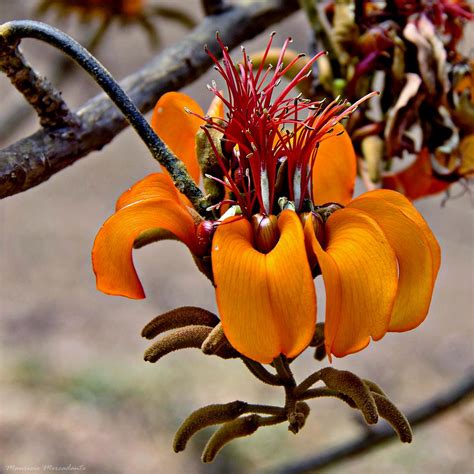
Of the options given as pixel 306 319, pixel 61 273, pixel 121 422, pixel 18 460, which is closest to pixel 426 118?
pixel 306 319

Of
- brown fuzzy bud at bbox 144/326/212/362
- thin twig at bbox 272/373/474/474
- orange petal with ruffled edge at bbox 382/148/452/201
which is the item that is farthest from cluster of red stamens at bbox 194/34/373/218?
thin twig at bbox 272/373/474/474

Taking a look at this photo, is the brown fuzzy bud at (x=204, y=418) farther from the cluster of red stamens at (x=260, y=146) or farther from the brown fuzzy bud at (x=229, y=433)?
the cluster of red stamens at (x=260, y=146)

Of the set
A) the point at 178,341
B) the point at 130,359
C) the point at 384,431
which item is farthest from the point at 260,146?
the point at 130,359

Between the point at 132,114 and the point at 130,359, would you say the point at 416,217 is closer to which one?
the point at 132,114

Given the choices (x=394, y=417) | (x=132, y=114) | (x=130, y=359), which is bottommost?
(x=130, y=359)

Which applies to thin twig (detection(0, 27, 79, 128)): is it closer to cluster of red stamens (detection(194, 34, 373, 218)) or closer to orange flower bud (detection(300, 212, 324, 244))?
cluster of red stamens (detection(194, 34, 373, 218))

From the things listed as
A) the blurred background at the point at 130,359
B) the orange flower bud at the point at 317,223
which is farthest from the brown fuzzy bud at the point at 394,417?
the blurred background at the point at 130,359
